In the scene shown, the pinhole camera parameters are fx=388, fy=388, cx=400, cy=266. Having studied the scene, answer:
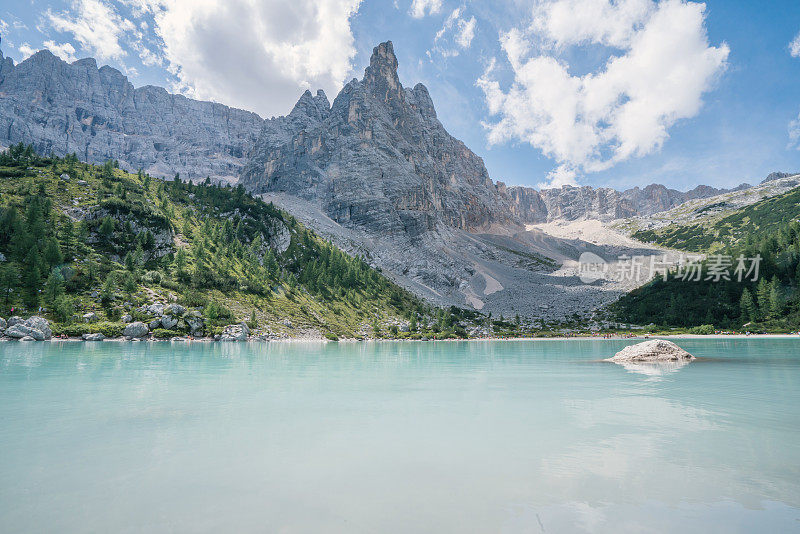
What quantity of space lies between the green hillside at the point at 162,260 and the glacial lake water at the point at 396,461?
62.2 m

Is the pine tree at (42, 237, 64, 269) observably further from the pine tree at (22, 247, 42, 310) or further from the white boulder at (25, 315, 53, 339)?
the white boulder at (25, 315, 53, 339)

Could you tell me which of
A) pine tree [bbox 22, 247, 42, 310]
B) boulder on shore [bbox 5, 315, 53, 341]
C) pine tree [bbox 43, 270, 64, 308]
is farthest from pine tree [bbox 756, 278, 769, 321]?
pine tree [bbox 22, 247, 42, 310]

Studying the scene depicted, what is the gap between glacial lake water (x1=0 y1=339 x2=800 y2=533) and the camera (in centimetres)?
686

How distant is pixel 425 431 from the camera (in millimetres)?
12836

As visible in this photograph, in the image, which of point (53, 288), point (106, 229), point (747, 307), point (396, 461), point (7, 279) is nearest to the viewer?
point (396, 461)

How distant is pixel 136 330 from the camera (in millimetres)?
64438

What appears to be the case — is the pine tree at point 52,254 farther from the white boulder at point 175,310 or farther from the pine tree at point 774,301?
the pine tree at point 774,301

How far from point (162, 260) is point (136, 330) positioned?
110ft

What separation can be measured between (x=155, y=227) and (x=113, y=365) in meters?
81.6

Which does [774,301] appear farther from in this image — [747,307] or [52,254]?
[52,254]

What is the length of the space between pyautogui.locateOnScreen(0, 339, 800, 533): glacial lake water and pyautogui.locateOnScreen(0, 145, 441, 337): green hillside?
6220 centimetres

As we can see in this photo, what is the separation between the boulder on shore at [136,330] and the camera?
63.5m

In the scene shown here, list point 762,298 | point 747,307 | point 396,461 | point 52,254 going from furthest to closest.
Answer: point 747,307 → point 762,298 → point 52,254 → point 396,461

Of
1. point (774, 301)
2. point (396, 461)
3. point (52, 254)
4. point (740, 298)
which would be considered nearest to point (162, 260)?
point (52, 254)
